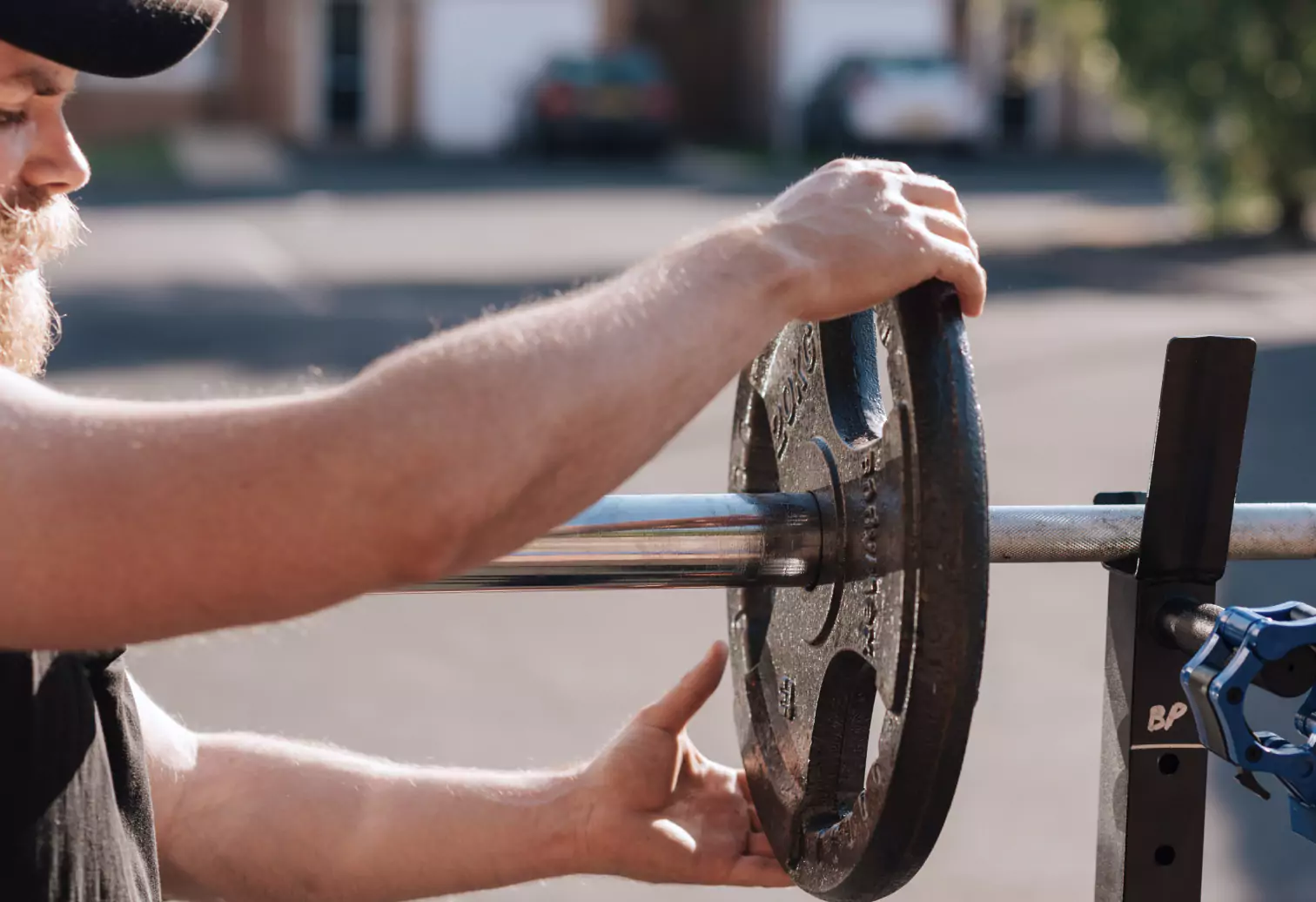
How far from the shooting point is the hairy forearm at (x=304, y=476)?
111cm

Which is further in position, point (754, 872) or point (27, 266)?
point (754, 872)

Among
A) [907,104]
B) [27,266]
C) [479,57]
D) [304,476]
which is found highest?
[479,57]

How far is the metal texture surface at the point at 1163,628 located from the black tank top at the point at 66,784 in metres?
0.85

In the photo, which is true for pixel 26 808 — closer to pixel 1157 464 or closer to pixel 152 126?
pixel 1157 464

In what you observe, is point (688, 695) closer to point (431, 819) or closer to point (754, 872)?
point (754, 872)

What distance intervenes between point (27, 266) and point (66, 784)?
1.36 ft

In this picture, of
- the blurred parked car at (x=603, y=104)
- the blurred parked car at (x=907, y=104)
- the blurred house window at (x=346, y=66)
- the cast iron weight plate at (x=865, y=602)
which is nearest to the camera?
the cast iron weight plate at (x=865, y=602)

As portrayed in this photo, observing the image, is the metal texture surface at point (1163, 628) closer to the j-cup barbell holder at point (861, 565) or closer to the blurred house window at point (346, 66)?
the j-cup barbell holder at point (861, 565)

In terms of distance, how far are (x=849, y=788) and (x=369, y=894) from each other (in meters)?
0.55

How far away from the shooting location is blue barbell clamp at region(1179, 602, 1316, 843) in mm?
1323

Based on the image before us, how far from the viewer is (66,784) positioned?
4.47ft

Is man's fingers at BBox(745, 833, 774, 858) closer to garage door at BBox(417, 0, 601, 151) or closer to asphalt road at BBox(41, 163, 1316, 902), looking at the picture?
asphalt road at BBox(41, 163, 1316, 902)

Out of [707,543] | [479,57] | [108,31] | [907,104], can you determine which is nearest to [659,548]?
[707,543]

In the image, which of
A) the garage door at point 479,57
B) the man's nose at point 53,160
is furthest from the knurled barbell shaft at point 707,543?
the garage door at point 479,57
